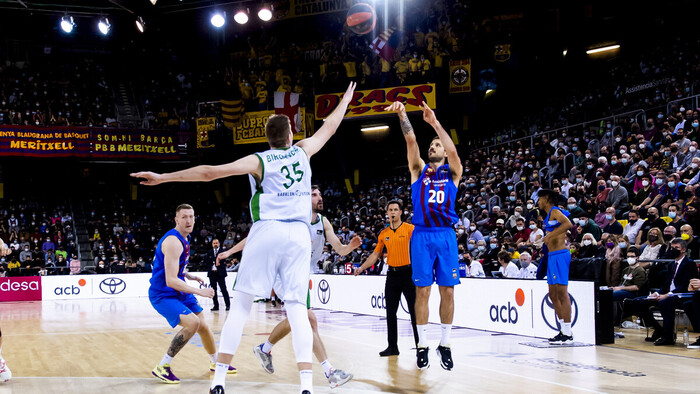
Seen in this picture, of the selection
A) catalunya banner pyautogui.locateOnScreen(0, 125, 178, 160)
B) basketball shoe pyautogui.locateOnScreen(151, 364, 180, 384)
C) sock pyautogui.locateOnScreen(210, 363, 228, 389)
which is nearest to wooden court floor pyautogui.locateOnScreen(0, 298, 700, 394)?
basketball shoe pyautogui.locateOnScreen(151, 364, 180, 384)

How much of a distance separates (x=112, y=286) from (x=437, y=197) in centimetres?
2071

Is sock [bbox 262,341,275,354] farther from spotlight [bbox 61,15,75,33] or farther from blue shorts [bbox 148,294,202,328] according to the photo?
spotlight [bbox 61,15,75,33]

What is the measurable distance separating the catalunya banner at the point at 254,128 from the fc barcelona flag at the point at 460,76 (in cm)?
630

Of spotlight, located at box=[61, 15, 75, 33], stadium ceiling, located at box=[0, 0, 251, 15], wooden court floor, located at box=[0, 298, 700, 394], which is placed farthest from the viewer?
spotlight, located at box=[61, 15, 75, 33]

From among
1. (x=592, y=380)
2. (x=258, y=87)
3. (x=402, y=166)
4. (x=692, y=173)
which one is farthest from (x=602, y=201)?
(x=258, y=87)

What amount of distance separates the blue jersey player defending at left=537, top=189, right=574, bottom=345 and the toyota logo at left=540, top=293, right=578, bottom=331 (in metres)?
0.43

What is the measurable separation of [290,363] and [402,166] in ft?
73.0

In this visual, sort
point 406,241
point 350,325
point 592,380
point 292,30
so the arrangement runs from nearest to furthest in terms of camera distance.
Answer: point 592,380
point 406,241
point 350,325
point 292,30

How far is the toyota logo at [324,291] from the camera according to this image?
17.5 m

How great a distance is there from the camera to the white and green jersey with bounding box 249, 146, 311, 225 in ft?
16.5

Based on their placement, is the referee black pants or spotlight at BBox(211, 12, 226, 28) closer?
the referee black pants

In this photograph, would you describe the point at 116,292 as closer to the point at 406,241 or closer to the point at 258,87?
the point at 258,87

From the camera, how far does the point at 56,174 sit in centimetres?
3484

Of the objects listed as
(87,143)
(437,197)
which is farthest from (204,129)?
(437,197)
